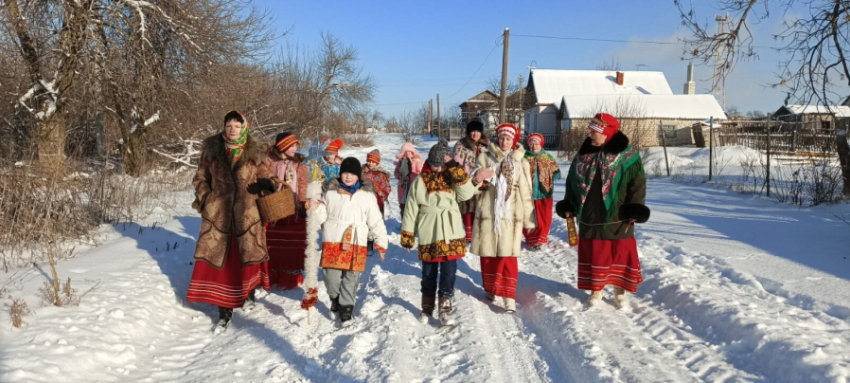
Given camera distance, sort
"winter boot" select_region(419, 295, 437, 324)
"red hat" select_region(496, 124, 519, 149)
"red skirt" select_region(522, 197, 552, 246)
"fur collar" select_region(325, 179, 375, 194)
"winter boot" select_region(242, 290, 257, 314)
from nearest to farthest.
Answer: "fur collar" select_region(325, 179, 375, 194) < "winter boot" select_region(419, 295, 437, 324) < "red hat" select_region(496, 124, 519, 149) < "winter boot" select_region(242, 290, 257, 314) < "red skirt" select_region(522, 197, 552, 246)

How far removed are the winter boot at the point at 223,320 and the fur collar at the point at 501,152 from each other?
115 inches

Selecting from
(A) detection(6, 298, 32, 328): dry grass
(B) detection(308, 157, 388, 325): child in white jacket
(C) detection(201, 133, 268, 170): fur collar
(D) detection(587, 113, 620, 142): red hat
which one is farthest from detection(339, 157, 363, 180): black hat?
(A) detection(6, 298, 32, 328): dry grass

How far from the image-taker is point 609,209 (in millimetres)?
4797

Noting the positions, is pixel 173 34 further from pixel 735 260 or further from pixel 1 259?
pixel 735 260

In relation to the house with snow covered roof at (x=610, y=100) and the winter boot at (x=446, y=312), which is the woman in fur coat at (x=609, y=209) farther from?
the house with snow covered roof at (x=610, y=100)

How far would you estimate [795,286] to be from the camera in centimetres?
488

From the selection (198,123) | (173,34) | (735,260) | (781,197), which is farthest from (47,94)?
(781,197)

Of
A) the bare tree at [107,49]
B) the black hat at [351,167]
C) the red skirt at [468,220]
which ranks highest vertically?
the bare tree at [107,49]

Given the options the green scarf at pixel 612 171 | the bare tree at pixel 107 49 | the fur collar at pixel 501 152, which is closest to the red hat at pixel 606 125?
the green scarf at pixel 612 171

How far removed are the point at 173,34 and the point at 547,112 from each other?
35424 millimetres

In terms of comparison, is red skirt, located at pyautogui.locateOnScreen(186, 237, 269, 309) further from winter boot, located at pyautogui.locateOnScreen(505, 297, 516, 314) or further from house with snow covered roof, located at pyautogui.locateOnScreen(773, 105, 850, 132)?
house with snow covered roof, located at pyautogui.locateOnScreen(773, 105, 850, 132)

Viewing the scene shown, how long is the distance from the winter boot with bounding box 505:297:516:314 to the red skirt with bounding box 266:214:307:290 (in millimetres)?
2313

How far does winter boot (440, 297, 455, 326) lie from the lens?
182 inches

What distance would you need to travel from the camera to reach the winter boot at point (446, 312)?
4.63 meters
